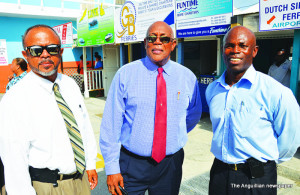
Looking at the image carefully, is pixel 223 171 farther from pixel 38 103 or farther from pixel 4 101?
pixel 4 101

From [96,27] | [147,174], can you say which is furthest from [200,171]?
[96,27]

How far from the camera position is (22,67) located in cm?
494

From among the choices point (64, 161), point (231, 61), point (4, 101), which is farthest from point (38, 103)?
point (231, 61)

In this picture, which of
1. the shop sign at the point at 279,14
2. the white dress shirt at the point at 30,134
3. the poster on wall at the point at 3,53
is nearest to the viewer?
the white dress shirt at the point at 30,134

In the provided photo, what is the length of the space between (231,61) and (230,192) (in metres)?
1.03

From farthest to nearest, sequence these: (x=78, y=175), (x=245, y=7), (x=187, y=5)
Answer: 1. (x=187, y=5)
2. (x=245, y=7)
3. (x=78, y=175)

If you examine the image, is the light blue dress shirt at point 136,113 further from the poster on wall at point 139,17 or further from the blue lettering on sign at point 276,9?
the poster on wall at point 139,17

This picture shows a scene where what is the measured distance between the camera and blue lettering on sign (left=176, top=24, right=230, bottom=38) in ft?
17.4

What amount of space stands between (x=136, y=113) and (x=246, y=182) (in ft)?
3.29

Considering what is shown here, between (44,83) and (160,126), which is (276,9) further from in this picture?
(44,83)

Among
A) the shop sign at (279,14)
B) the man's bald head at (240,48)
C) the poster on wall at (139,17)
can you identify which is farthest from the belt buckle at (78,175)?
the poster on wall at (139,17)

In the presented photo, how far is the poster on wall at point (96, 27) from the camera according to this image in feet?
29.2

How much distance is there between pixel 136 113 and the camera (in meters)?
2.02

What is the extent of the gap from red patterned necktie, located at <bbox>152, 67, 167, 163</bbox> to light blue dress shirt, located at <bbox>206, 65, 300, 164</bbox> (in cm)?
47
